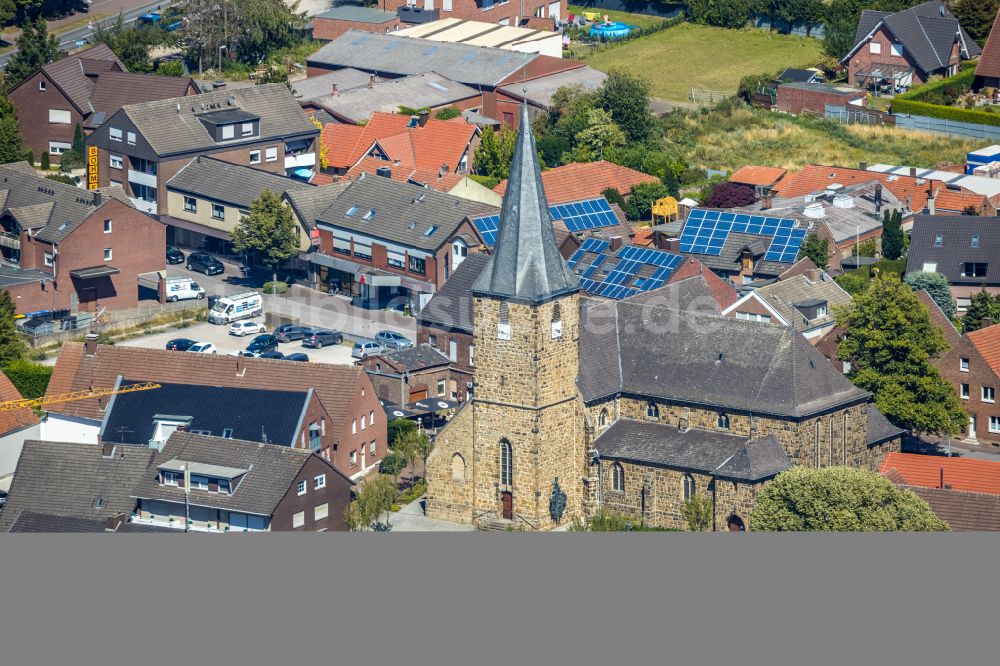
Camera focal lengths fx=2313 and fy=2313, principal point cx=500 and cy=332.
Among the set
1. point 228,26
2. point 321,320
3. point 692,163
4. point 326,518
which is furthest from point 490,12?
point 326,518

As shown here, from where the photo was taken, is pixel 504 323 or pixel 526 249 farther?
pixel 504 323

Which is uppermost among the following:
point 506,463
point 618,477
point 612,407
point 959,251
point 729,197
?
point 612,407

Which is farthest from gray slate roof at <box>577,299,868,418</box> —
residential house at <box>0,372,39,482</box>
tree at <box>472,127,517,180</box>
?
tree at <box>472,127,517,180</box>

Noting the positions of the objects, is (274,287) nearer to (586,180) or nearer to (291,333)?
(291,333)

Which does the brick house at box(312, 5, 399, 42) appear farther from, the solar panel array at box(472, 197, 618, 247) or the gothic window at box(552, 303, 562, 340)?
the gothic window at box(552, 303, 562, 340)

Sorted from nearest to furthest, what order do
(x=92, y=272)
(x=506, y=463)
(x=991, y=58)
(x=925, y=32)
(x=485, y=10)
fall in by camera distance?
(x=506, y=463), (x=92, y=272), (x=991, y=58), (x=925, y=32), (x=485, y=10)

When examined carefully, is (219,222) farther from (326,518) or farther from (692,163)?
(326,518)

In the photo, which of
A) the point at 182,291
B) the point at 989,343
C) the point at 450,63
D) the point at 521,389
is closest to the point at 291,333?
the point at 182,291
